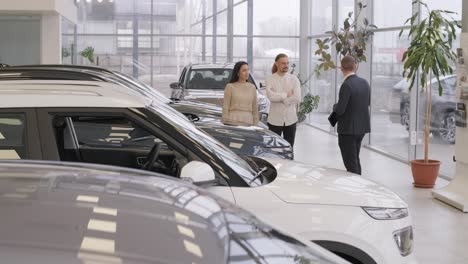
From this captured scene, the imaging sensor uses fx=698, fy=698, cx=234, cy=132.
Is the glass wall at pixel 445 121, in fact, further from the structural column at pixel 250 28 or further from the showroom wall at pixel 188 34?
the structural column at pixel 250 28

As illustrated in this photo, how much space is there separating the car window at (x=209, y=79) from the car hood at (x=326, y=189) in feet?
31.3

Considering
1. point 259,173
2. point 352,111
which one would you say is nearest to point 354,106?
point 352,111

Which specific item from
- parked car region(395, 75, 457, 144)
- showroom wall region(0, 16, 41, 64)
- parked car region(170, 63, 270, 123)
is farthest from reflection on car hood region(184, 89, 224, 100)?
showroom wall region(0, 16, 41, 64)

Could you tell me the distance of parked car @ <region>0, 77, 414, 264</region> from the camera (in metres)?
3.38

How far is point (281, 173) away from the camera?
12.8 feet

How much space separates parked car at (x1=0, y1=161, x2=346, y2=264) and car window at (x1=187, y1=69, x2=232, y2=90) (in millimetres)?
11510

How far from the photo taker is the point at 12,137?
3447 millimetres

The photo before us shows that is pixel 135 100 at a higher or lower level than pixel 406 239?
higher

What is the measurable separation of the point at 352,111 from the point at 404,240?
164 inches

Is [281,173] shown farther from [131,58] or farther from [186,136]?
[131,58]

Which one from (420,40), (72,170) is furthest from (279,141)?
(72,170)

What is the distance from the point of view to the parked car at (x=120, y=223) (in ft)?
4.66

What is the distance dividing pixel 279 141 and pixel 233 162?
332 cm

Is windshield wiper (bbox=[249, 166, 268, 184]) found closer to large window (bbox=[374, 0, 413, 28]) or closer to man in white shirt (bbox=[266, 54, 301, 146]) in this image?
man in white shirt (bbox=[266, 54, 301, 146])
